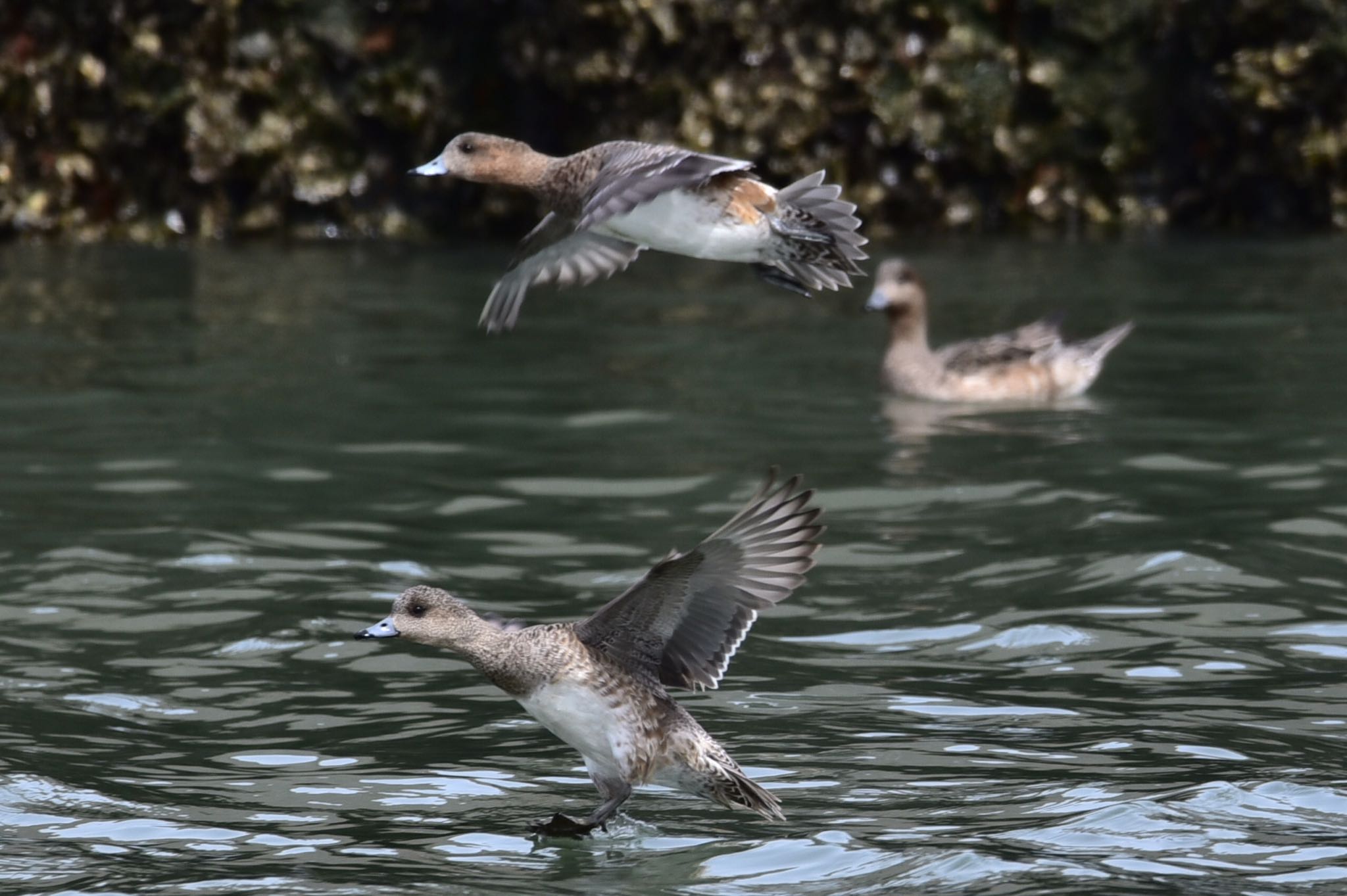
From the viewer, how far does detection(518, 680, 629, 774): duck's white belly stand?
5.91 meters

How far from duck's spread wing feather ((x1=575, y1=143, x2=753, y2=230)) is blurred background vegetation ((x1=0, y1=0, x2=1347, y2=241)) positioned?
478 inches

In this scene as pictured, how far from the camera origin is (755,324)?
50.0ft

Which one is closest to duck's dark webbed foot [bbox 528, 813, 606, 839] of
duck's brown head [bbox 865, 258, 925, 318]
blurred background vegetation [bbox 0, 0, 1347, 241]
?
duck's brown head [bbox 865, 258, 925, 318]

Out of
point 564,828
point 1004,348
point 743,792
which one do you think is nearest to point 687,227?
point 743,792

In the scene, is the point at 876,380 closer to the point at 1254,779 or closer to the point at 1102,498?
the point at 1102,498

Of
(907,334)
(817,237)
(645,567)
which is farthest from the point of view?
(907,334)

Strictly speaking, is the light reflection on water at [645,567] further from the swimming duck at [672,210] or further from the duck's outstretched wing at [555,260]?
the swimming duck at [672,210]

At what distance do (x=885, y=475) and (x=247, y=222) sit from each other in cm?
1010

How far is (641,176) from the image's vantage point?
6352 mm

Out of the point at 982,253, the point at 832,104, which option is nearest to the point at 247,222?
the point at 832,104

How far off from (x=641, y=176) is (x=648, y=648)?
1.47 m

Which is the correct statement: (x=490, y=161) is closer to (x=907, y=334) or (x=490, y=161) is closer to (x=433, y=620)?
(x=433, y=620)

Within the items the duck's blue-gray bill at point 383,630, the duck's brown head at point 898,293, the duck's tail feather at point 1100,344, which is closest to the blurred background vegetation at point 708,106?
the duck's brown head at point 898,293

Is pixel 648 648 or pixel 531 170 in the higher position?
pixel 531 170
